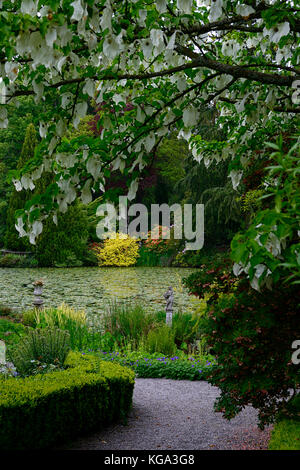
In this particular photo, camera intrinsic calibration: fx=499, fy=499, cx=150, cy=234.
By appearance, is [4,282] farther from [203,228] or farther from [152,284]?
[203,228]

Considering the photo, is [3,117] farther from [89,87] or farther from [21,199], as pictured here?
[21,199]

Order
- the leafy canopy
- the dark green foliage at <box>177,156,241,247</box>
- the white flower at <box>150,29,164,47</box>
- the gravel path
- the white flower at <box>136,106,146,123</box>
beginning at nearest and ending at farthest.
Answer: the leafy canopy < the white flower at <box>150,29,164,47</box> < the white flower at <box>136,106,146,123</box> < the gravel path < the dark green foliage at <box>177,156,241,247</box>

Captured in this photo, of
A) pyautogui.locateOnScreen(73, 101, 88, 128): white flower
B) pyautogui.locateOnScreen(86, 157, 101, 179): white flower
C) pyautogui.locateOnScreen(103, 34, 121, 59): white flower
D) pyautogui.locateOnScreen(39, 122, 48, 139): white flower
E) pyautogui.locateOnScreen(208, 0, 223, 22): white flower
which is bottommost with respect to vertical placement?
pyautogui.locateOnScreen(86, 157, 101, 179): white flower

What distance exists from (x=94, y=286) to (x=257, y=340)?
11095 millimetres

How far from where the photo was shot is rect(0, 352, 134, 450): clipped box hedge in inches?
148

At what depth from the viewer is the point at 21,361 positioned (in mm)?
5199

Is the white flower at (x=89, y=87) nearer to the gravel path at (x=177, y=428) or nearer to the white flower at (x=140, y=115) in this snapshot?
the white flower at (x=140, y=115)

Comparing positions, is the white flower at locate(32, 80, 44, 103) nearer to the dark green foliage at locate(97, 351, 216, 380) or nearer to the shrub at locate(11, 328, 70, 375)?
the shrub at locate(11, 328, 70, 375)

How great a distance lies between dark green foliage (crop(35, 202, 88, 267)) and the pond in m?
1.08

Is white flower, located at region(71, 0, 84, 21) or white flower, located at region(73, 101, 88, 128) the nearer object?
white flower, located at region(71, 0, 84, 21)

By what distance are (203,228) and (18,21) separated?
16.3 m

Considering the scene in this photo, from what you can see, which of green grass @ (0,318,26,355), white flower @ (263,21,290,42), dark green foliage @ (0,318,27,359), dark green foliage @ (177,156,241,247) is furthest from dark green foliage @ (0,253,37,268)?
white flower @ (263,21,290,42)

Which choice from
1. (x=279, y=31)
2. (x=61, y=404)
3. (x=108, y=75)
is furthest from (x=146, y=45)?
(x=61, y=404)
